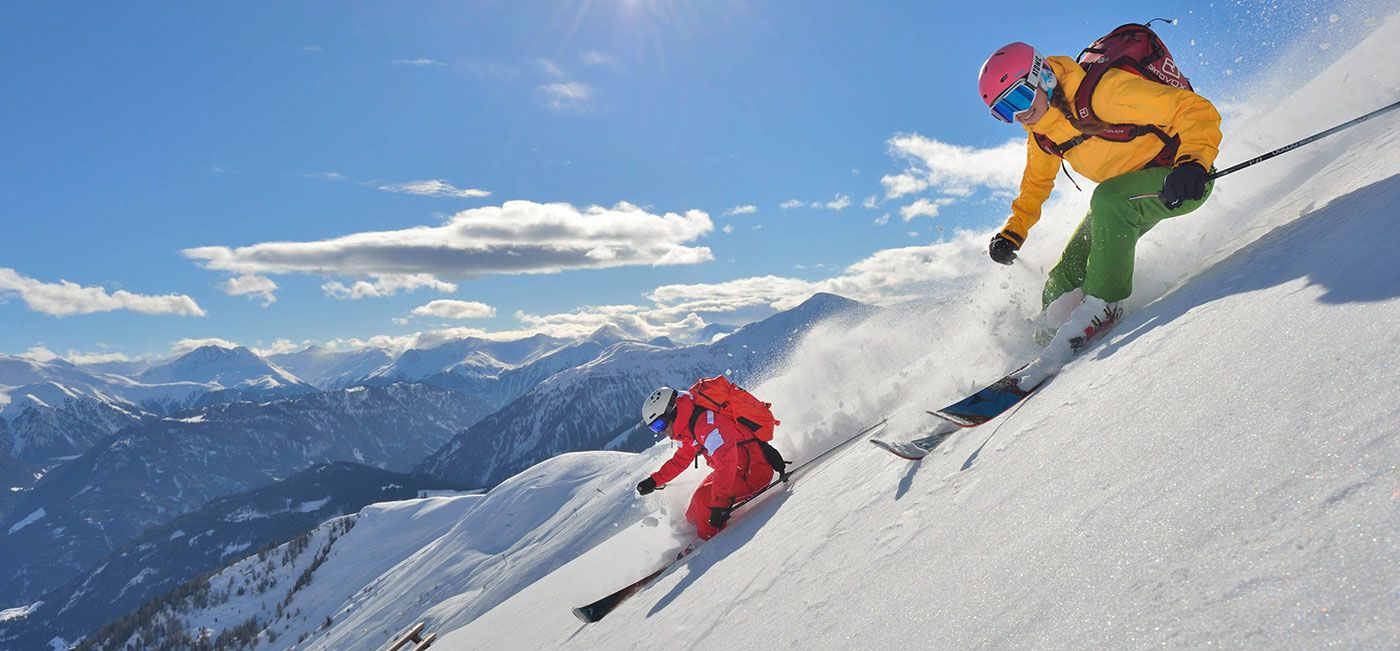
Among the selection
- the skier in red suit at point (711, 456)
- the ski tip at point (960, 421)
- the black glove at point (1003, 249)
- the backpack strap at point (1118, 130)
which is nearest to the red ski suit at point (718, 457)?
the skier in red suit at point (711, 456)

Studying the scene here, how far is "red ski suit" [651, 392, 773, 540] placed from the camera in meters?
Result: 8.10

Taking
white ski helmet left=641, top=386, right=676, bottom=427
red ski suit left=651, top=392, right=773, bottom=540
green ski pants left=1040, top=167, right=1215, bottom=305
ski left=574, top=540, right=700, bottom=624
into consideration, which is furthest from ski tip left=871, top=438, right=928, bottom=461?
white ski helmet left=641, top=386, right=676, bottom=427

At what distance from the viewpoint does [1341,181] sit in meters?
5.46

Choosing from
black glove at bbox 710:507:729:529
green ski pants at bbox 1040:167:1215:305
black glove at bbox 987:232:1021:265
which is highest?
black glove at bbox 987:232:1021:265

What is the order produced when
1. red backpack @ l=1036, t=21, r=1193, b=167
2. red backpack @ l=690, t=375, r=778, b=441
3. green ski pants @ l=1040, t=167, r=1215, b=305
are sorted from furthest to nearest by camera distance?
red backpack @ l=690, t=375, r=778, b=441
green ski pants @ l=1040, t=167, r=1215, b=305
red backpack @ l=1036, t=21, r=1193, b=167

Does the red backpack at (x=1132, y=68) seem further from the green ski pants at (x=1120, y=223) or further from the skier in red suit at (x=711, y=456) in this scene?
the skier in red suit at (x=711, y=456)

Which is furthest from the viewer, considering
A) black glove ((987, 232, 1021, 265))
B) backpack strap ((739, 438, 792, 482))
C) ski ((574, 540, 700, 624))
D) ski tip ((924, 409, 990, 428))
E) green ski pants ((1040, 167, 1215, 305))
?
backpack strap ((739, 438, 792, 482))

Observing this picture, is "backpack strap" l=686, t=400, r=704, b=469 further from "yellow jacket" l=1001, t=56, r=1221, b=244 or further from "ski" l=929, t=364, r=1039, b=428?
"yellow jacket" l=1001, t=56, r=1221, b=244

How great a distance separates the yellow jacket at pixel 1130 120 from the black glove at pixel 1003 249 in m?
0.98

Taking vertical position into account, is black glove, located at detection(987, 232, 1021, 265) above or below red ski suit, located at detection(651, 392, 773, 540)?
above

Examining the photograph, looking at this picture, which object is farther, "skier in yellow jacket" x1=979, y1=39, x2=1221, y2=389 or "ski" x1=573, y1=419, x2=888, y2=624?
"ski" x1=573, y1=419, x2=888, y2=624

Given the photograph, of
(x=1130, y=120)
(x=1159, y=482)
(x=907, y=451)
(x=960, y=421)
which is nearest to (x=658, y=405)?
(x=907, y=451)

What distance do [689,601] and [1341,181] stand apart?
6405 millimetres

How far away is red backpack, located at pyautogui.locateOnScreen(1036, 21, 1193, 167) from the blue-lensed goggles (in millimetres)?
404
